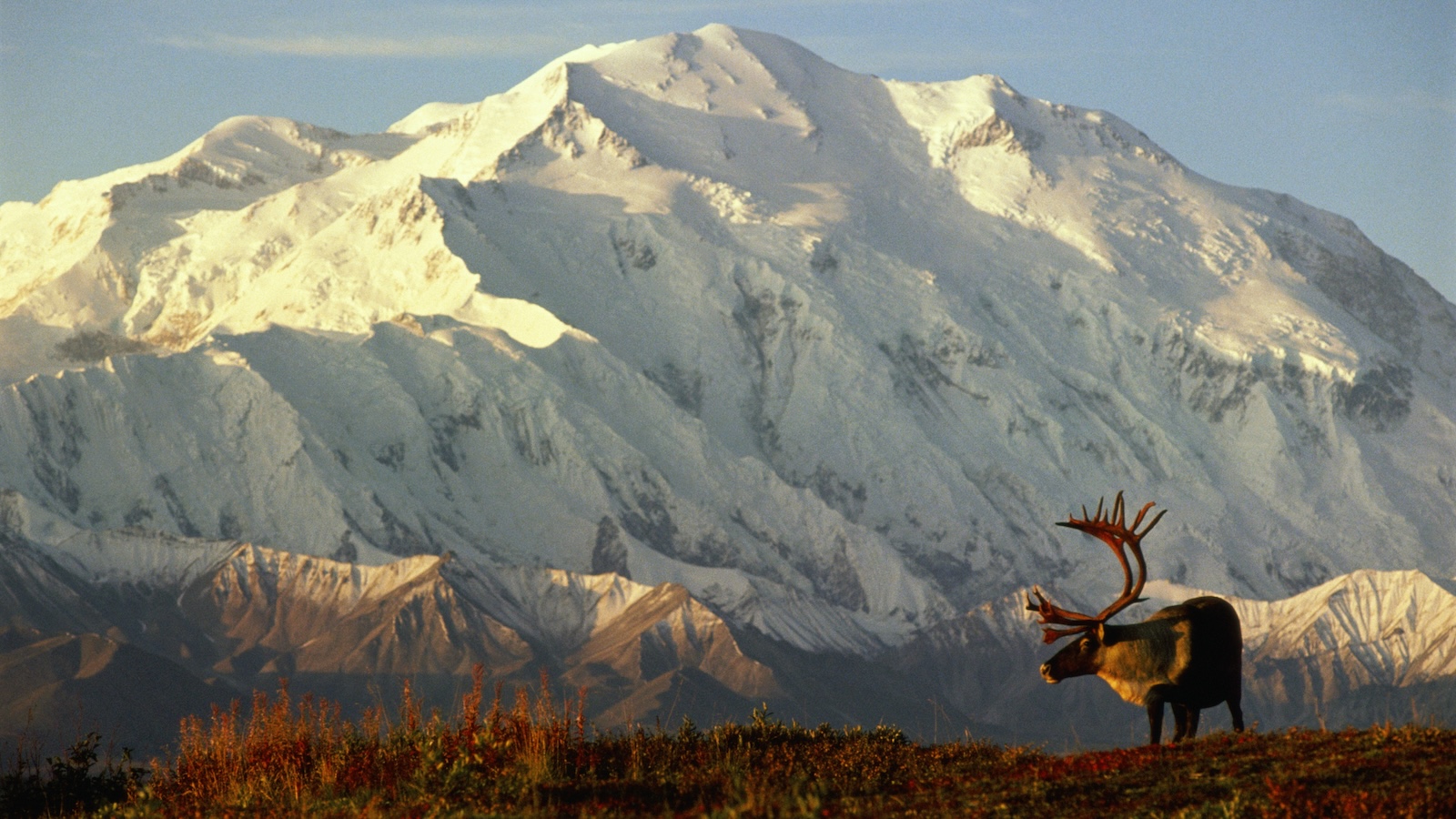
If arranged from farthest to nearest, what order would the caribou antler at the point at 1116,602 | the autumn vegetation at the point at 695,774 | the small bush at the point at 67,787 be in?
the caribou antler at the point at 1116,602 < the small bush at the point at 67,787 < the autumn vegetation at the point at 695,774

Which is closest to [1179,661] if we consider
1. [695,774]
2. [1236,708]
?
[1236,708]

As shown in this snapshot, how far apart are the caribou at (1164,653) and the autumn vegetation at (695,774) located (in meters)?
2.11

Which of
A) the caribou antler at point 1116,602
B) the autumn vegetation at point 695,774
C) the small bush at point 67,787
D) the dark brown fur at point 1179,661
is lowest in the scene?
the small bush at point 67,787

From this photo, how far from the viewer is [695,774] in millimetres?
30359

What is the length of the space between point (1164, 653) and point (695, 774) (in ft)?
26.8

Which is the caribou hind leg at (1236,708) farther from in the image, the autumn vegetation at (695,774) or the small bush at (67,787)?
the small bush at (67,787)

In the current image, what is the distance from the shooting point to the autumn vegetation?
87.3 ft

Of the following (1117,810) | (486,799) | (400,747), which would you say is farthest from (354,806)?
(1117,810)

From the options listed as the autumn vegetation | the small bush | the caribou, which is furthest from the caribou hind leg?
the small bush

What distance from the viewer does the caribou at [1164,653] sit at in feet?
111

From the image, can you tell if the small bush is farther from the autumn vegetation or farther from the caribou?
the caribou

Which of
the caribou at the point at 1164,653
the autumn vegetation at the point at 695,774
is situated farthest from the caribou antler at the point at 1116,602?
the autumn vegetation at the point at 695,774

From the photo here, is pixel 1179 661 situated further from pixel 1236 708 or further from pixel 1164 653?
pixel 1236 708

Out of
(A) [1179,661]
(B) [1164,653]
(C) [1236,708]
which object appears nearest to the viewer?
(A) [1179,661]
